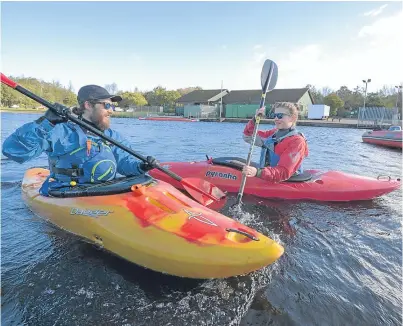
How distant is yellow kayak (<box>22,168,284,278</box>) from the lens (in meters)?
2.37

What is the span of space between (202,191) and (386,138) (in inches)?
589

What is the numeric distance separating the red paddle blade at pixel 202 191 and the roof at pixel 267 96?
36.4 meters

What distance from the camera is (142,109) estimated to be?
171 ft

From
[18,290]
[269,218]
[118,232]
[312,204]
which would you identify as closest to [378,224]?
[312,204]

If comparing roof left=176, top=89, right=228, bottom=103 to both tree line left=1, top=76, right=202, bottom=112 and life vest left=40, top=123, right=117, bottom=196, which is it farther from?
life vest left=40, top=123, right=117, bottom=196

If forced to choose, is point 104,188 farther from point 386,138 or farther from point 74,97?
point 74,97

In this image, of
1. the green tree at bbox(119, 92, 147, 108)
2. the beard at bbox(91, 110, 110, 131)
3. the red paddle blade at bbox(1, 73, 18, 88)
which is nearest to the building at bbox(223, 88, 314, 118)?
the green tree at bbox(119, 92, 147, 108)

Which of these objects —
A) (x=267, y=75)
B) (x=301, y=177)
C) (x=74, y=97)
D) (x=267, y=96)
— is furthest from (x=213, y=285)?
(x=74, y=97)

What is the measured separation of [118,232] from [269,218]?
2481mm

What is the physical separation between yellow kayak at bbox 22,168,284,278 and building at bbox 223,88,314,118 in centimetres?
3744

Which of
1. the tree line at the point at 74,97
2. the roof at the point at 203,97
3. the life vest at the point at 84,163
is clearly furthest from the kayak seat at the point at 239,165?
the tree line at the point at 74,97

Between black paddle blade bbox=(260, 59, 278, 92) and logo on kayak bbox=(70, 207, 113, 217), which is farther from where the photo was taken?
black paddle blade bbox=(260, 59, 278, 92)

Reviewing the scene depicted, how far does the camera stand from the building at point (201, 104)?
42.3m

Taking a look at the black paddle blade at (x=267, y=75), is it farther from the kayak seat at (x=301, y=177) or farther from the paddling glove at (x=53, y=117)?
the paddling glove at (x=53, y=117)
